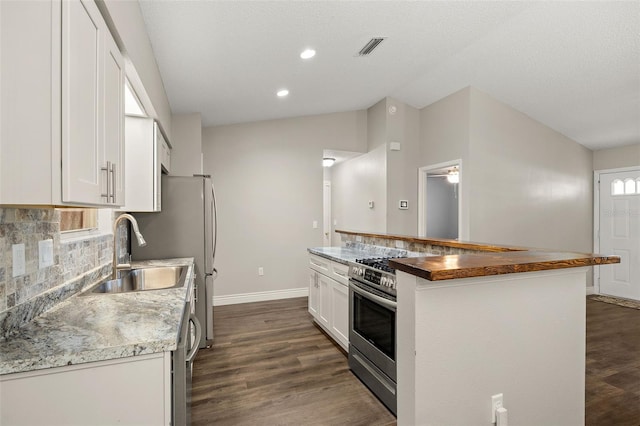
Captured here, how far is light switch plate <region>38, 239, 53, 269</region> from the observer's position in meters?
1.38

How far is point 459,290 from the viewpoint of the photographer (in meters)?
1.35

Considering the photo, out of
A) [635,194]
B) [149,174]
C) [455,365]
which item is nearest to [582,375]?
[455,365]

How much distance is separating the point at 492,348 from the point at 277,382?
5.55 ft

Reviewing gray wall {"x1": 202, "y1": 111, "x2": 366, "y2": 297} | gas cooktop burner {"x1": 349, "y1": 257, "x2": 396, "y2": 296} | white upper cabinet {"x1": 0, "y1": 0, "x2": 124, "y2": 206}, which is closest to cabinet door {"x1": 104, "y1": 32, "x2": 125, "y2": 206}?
white upper cabinet {"x1": 0, "y1": 0, "x2": 124, "y2": 206}

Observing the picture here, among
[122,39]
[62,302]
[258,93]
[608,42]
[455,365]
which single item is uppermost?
[608,42]

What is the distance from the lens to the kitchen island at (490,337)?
130cm

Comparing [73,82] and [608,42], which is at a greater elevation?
[608,42]

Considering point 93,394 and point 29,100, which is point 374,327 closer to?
point 93,394

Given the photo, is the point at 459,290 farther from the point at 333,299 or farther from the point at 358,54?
the point at 358,54

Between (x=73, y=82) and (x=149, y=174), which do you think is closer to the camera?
(x=73, y=82)

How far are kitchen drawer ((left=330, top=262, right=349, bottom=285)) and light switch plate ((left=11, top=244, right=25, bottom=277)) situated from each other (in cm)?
214

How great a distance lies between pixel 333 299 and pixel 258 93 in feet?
7.95

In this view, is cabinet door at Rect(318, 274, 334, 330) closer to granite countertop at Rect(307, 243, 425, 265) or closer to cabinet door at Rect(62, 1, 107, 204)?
granite countertop at Rect(307, 243, 425, 265)

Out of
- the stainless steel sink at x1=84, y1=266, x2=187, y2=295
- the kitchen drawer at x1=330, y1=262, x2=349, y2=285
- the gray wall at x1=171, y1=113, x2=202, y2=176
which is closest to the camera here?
the stainless steel sink at x1=84, y1=266, x2=187, y2=295
